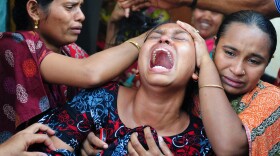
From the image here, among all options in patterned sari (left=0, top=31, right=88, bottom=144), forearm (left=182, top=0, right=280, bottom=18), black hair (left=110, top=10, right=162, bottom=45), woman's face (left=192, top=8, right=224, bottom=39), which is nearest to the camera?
patterned sari (left=0, top=31, right=88, bottom=144)

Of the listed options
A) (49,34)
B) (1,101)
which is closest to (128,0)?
(49,34)

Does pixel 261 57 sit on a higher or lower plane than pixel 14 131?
higher

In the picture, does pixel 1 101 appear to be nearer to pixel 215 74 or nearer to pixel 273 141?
pixel 215 74

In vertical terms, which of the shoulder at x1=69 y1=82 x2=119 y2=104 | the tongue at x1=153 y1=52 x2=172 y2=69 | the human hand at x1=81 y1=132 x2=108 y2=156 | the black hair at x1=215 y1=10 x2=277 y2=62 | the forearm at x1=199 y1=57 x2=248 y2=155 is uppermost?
the black hair at x1=215 y1=10 x2=277 y2=62

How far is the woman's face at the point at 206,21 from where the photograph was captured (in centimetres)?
348

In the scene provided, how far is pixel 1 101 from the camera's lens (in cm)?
246

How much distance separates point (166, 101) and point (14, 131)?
88 centimetres

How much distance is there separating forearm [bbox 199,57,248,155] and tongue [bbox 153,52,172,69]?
257 millimetres

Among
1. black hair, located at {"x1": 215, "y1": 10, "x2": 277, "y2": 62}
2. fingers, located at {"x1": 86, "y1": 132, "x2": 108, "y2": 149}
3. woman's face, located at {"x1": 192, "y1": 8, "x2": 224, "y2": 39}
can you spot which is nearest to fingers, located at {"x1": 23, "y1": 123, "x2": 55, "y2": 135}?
fingers, located at {"x1": 86, "y1": 132, "x2": 108, "y2": 149}

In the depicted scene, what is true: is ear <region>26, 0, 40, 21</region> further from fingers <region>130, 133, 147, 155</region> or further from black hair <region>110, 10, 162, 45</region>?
black hair <region>110, 10, 162, 45</region>

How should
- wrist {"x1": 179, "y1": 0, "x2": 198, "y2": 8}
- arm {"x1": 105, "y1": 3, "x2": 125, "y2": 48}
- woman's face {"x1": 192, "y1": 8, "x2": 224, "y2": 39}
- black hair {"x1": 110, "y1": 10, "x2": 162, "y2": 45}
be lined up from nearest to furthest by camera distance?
wrist {"x1": 179, "y1": 0, "x2": 198, "y2": 8} → woman's face {"x1": 192, "y1": 8, "x2": 224, "y2": 39} → black hair {"x1": 110, "y1": 10, "x2": 162, "y2": 45} → arm {"x1": 105, "y1": 3, "x2": 125, "y2": 48}

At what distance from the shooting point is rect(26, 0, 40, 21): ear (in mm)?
2704

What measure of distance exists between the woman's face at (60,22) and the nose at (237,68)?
1.00 m

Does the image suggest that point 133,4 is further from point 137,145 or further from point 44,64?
point 137,145
